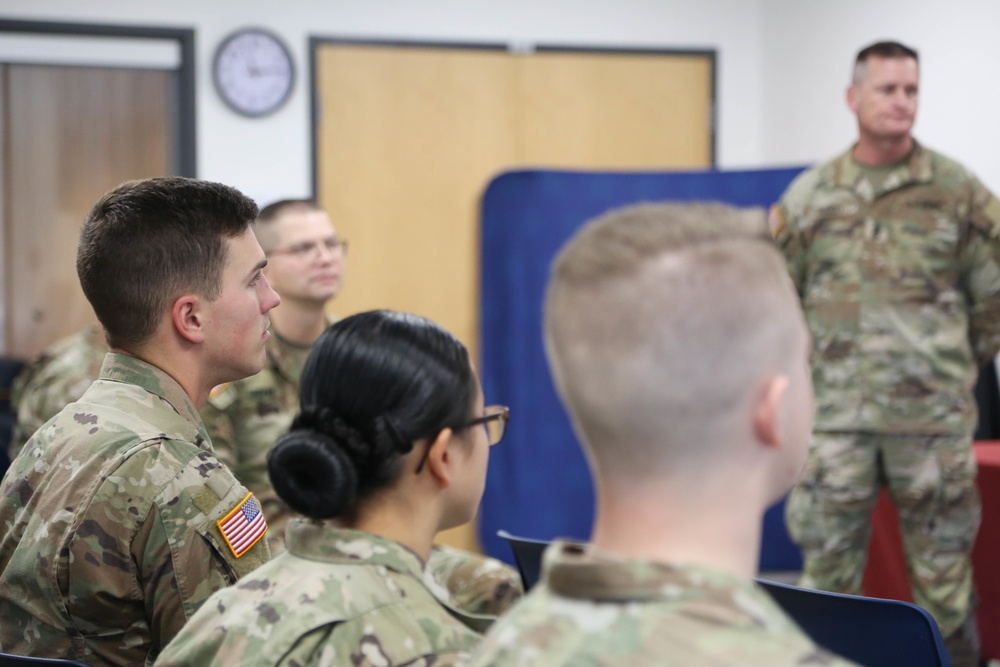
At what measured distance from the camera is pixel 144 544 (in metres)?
1.52

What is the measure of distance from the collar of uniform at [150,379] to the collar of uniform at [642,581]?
107 cm

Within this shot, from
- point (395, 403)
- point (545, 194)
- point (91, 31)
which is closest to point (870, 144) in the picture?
point (545, 194)

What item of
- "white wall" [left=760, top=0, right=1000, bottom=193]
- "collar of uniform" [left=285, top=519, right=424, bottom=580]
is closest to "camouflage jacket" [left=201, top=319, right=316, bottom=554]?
"collar of uniform" [left=285, top=519, right=424, bottom=580]

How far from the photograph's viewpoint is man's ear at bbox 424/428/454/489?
4.15 ft

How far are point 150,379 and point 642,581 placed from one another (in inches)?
45.0

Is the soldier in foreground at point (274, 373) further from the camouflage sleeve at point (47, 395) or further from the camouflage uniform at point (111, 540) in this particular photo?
the camouflage uniform at point (111, 540)

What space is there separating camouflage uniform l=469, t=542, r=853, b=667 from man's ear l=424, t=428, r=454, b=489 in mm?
474

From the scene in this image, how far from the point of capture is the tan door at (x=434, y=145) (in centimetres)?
504

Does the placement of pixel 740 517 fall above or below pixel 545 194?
below

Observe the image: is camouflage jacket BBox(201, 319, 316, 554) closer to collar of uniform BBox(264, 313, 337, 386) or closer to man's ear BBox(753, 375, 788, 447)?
collar of uniform BBox(264, 313, 337, 386)

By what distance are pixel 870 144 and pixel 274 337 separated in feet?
5.83

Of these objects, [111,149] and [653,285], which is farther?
[111,149]

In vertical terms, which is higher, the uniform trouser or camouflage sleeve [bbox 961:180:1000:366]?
camouflage sleeve [bbox 961:180:1000:366]

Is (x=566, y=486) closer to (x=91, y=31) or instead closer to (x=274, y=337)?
(x=274, y=337)
